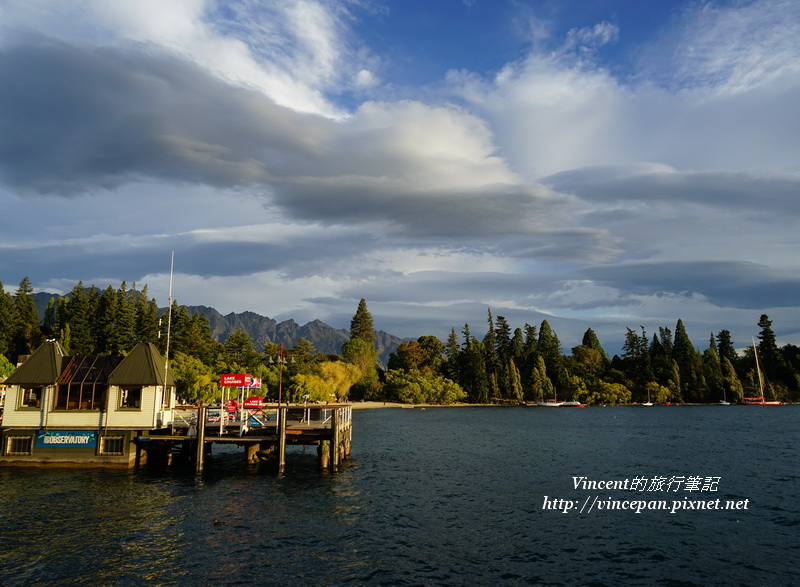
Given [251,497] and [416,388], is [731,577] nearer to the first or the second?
[251,497]

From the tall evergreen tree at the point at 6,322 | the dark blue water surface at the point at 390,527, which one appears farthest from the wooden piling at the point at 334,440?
the tall evergreen tree at the point at 6,322

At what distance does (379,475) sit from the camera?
146ft

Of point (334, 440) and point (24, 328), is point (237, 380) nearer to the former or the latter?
point (334, 440)

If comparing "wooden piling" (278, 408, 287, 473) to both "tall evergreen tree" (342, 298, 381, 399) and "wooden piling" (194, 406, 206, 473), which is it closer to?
"wooden piling" (194, 406, 206, 473)

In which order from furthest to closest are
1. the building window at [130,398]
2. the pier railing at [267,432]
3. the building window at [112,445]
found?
the pier railing at [267,432], the building window at [130,398], the building window at [112,445]

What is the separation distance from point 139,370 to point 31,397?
8.76 metres

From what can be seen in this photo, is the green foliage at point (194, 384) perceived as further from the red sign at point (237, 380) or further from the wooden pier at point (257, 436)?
the red sign at point (237, 380)

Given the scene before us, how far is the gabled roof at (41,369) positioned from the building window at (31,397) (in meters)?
0.84

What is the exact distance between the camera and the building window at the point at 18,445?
42562 mm

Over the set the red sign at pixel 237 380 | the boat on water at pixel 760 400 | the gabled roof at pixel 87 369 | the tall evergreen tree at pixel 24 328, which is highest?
the tall evergreen tree at pixel 24 328

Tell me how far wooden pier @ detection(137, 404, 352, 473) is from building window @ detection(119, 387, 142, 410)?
3.01 meters

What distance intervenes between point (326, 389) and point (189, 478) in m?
95.1

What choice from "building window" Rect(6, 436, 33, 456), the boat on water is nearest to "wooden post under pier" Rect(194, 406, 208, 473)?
"building window" Rect(6, 436, 33, 456)

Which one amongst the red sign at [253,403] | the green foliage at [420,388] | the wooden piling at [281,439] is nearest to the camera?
the wooden piling at [281,439]
